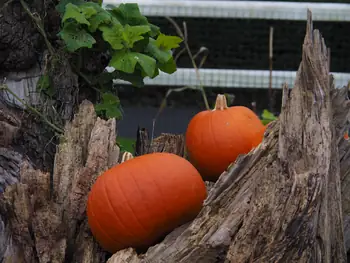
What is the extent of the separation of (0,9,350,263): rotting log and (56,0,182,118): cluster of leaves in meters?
0.71

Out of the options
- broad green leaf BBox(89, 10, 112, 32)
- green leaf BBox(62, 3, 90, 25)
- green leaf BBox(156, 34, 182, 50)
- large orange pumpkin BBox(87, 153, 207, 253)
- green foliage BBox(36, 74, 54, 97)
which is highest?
green leaf BBox(62, 3, 90, 25)

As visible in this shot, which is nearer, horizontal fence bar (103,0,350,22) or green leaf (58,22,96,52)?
green leaf (58,22,96,52)

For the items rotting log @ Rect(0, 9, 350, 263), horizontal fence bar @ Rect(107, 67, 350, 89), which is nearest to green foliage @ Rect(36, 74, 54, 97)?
rotting log @ Rect(0, 9, 350, 263)

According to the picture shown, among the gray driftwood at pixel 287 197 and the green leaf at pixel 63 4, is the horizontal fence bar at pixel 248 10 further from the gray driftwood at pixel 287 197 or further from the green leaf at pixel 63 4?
the gray driftwood at pixel 287 197

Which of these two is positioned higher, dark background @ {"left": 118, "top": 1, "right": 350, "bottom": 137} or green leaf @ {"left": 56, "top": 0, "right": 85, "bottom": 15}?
green leaf @ {"left": 56, "top": 0, "right": 85, "bottom": 15}

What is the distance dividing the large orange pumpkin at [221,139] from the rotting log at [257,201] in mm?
454

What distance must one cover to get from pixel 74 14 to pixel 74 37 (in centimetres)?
12

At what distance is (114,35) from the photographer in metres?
2.84

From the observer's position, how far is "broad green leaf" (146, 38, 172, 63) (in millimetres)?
2920

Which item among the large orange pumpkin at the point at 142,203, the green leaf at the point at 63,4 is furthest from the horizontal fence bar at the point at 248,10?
the large orange pumpkin at the point at 142,203

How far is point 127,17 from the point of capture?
3025 mm

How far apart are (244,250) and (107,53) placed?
1.77 metres

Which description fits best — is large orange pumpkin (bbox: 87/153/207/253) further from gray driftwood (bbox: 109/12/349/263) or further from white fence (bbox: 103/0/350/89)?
white fence (bbox: 103/0/350/89)

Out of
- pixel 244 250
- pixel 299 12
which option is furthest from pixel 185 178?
pixel 299 12
